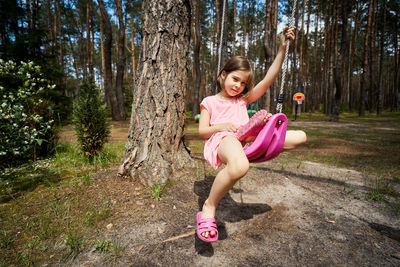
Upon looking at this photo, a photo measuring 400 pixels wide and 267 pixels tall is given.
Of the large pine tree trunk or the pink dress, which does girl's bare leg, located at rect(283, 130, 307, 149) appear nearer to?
the pink dress

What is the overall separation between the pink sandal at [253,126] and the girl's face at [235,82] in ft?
1.35

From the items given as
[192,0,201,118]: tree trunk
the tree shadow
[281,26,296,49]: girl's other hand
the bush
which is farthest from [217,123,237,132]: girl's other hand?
[192,0,201,118]: tree trunk

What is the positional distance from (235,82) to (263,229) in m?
1.34

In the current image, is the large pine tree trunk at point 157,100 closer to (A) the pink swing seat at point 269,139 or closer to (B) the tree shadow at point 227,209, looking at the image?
(B) the tree shadow at point 227,209

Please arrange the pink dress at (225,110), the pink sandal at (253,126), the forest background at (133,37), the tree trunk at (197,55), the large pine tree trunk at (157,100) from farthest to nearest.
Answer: the tree trunk at (197,55)
the forest background at (133,37)
the large pine tree trunk at (157,100)
the pink dress at (225,110)
the pink sandal at (253,126)

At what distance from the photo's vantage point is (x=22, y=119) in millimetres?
2146

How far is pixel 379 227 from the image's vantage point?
1738 mm

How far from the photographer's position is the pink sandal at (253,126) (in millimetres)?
1470

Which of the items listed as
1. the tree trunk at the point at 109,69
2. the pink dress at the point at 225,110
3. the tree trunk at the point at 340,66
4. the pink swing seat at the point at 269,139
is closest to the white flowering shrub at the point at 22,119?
the pink dress at the point at 225,110

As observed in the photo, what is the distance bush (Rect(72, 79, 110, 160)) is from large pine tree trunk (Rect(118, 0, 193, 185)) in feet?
3.97

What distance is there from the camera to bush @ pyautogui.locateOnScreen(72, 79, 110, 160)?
9.96ft

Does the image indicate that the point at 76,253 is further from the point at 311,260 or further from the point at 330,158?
the point at 330,158

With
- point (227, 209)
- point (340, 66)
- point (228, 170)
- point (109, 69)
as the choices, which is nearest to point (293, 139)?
point (228, 170)

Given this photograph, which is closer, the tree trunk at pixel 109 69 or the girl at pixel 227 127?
the girl at pixel 227 127
